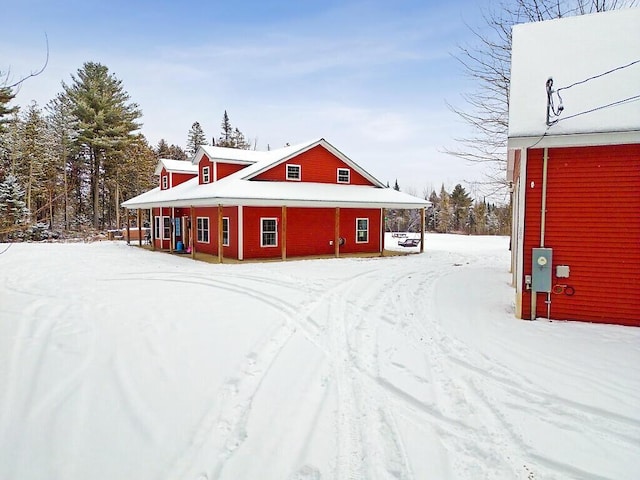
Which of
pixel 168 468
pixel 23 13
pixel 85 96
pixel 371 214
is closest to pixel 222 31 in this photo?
pixel 371 214

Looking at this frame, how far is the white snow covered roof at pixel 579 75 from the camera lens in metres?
6.89

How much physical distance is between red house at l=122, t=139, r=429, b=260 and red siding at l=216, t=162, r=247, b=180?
48mm

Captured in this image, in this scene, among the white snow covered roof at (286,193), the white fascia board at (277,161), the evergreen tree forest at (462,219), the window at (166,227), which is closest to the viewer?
the white snow covered roof at (286,193)

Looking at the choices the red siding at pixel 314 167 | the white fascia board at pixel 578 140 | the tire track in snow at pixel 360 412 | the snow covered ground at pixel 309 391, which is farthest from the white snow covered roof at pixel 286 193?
the white fascia board at pixel 578 140

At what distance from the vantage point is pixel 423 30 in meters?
14.9

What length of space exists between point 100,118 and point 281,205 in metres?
24.3

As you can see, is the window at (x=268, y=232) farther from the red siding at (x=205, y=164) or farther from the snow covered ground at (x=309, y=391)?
the snow covered ground at (x=309, y=391)

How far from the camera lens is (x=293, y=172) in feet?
59.9

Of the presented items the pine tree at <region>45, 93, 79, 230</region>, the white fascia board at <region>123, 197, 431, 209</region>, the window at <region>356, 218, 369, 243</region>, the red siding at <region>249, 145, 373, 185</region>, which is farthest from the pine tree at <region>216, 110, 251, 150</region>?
the window at <region>356, 218, 369, 243</region>

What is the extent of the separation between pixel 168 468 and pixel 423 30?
16.2 m

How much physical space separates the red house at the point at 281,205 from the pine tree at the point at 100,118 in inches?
564

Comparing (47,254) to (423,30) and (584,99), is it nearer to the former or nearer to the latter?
(423,30)

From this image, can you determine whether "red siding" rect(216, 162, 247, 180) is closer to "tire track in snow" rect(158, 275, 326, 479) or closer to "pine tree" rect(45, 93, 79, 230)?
"tire track in snow" rect(158, 275, 326, 479)

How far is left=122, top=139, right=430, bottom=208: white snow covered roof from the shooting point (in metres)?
15.1
